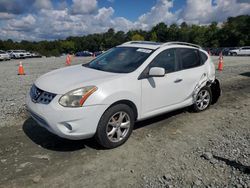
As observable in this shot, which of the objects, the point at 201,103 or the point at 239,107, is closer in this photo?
the point at 201,103

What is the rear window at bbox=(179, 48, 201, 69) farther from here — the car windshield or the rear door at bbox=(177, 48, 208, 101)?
the car windshield

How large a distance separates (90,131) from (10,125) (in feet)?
7.84

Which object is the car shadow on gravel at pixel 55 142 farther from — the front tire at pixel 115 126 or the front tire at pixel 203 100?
the front tire at pixel 203 100

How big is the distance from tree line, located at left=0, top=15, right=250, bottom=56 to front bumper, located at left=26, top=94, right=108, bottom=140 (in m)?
65.7

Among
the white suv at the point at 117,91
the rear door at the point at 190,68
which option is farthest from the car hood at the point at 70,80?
the rear door at the point at 190,68

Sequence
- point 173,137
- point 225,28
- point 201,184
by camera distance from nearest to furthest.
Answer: point 201,184
point 173,137
point 225,28

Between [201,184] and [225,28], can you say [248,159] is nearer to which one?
[201,184]

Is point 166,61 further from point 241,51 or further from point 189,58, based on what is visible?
point 241,51

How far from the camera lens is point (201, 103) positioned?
20.5 feet

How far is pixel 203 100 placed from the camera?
20.7ft

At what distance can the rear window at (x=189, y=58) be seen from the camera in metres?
5.53

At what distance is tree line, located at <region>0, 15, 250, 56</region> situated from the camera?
65.9 m

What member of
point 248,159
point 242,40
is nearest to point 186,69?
point 248,159

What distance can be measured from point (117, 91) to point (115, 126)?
0.62 metres
